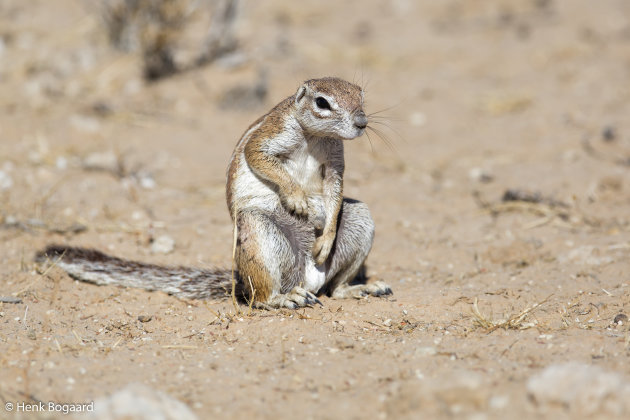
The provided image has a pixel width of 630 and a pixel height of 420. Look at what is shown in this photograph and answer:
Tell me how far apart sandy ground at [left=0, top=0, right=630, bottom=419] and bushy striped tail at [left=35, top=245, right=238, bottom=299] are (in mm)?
80

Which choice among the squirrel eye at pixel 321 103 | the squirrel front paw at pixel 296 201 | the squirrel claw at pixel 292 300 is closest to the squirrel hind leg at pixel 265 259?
the squirrel claw at pixel 292 300

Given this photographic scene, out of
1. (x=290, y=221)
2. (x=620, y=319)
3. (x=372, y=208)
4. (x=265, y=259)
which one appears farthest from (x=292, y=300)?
(x=372, y=208)

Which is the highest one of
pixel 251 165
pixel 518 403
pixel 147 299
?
pixel 251 165

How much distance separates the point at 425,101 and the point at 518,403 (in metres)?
7.31

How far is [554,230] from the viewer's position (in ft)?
18.9

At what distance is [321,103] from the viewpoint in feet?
13.5

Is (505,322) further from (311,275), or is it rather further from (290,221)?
(290,221)

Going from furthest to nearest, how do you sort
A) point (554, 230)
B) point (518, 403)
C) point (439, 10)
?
point (439, 10), point (554, 230), point (518, 403)

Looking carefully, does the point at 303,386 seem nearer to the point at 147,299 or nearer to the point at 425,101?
the point at 147,299

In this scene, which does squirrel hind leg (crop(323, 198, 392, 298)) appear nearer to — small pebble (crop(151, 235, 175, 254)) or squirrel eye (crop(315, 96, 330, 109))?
squirrel eye (crop(315, 96, 330, 109))

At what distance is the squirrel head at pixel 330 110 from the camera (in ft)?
13.2

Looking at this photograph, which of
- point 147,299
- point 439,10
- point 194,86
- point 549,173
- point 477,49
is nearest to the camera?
point 147,299

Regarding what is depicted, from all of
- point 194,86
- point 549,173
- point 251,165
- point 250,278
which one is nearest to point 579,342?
point 250,278

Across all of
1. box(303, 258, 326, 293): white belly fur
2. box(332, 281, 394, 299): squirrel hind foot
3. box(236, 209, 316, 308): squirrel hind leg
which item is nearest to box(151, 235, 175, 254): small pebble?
box(236, 209, 316, 308): squirrel hind leg
